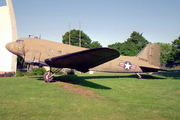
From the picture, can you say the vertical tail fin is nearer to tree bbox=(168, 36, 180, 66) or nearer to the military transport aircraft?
the military transport aircraft

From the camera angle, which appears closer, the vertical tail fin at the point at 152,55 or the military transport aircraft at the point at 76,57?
the military transport aircraft at the point at 76,57

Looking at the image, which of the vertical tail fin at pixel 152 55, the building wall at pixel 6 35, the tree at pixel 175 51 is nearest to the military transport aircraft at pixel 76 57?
the vertical tail fin at pixel 152 55

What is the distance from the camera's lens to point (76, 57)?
9711mm

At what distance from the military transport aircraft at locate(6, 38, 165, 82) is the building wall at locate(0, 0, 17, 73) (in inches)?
716

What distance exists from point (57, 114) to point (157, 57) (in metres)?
15.9

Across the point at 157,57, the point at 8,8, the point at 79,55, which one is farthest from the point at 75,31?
the point at 79,55

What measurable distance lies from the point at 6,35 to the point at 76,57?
25631mm

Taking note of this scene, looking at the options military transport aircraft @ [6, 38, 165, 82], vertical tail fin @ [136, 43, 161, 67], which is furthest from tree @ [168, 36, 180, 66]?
military transport aircraft @ [6, 38, 165, 82]

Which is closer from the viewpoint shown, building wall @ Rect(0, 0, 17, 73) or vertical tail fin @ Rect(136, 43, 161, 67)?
vertical tail fin @ Rect(136, 43, 161, 67)

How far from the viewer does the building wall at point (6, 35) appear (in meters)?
28.5

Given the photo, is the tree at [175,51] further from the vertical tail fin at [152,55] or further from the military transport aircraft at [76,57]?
the military transport aircraft at [76,57]

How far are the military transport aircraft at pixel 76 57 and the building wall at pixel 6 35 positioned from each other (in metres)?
18.2

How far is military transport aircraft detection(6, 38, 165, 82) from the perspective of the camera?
31.0 ft

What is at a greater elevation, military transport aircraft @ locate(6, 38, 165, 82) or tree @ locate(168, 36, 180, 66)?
tree @ locate(168, 36, 180, 66)
